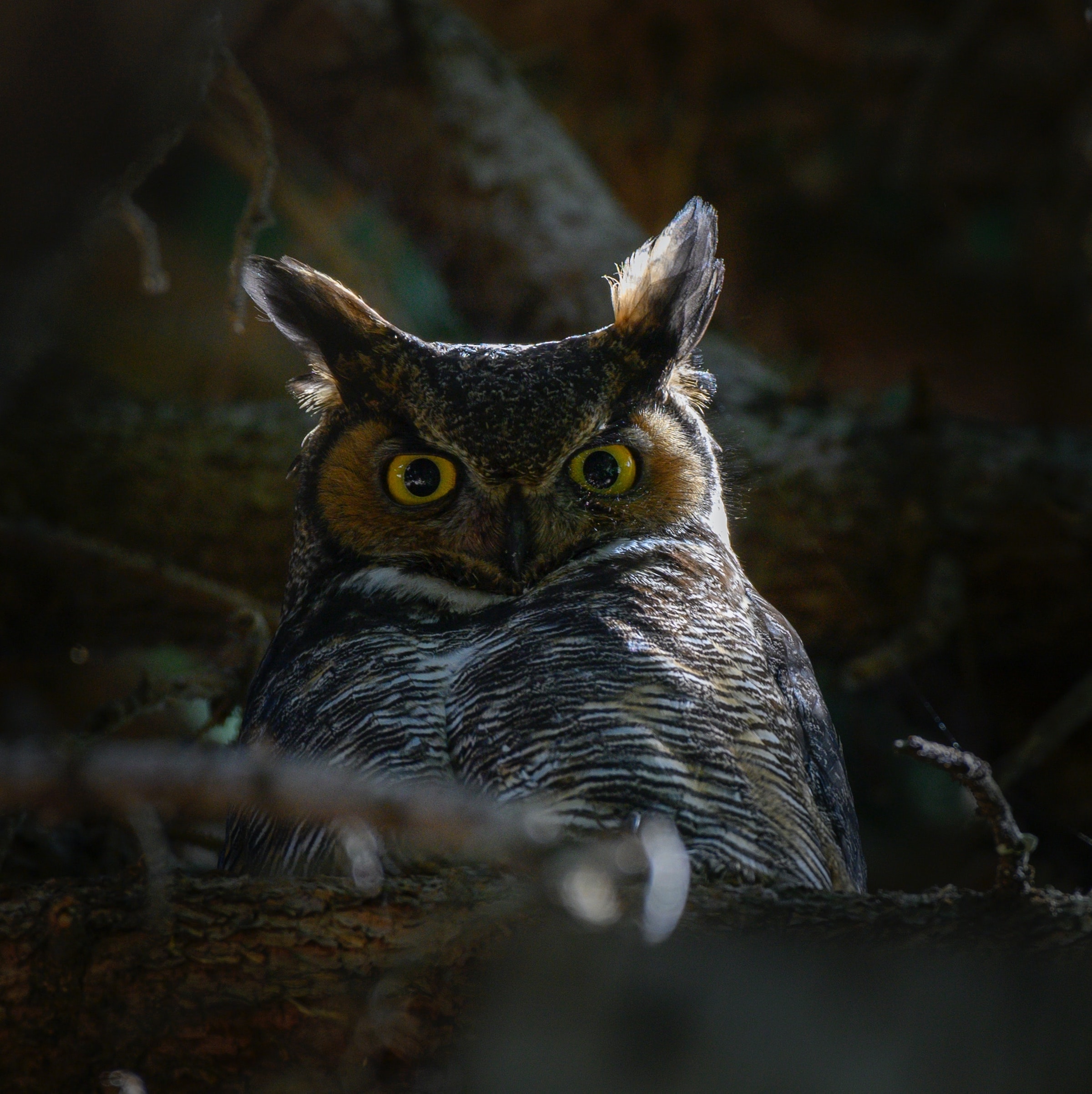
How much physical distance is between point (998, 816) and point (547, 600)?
→ 2.77 ft

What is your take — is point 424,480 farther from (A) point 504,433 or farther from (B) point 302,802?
(B) point 302,802

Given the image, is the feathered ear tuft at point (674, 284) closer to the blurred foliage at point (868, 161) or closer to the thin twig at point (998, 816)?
the thin twig at point (998, 816)

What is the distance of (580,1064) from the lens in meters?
1.00

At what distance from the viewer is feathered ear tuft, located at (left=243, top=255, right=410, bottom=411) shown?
2.14m

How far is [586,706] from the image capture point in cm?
165

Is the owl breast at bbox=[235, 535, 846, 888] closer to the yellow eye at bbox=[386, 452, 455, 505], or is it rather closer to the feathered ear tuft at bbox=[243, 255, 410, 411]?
the yellow eye at bbox=[386, 452, 455, 505]

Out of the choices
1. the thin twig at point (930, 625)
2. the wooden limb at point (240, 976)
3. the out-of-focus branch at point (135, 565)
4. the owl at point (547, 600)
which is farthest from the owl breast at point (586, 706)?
the thin twig at point (930, 625)

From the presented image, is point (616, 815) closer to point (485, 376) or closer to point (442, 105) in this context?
point (485, 376)

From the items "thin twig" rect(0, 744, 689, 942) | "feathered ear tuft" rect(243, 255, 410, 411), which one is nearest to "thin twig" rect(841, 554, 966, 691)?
"feathered ear tuft" rect(243, 255, 410, 411)

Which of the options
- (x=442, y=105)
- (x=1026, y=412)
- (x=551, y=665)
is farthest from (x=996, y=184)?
(x=551, y=665)

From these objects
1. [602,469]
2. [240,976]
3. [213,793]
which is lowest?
[240,976]

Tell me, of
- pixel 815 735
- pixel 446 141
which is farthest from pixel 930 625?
pixel 446 141

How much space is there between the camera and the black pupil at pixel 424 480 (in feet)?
6.66

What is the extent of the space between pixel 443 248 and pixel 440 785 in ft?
7.78
